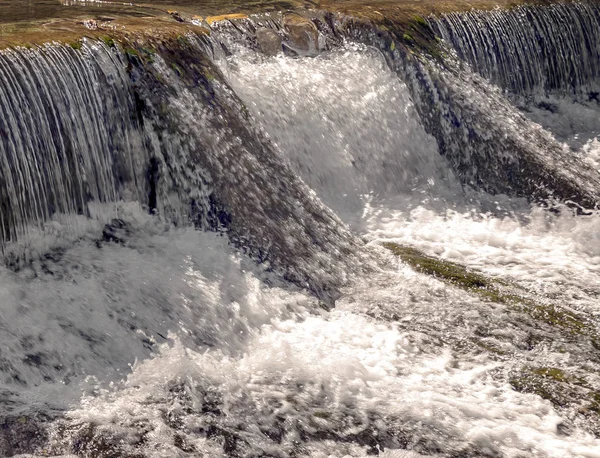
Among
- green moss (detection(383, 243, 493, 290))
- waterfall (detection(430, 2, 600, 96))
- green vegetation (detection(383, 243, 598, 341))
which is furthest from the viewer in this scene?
waterfall (detection(430, 2, 600, 96))

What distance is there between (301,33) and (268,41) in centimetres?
45

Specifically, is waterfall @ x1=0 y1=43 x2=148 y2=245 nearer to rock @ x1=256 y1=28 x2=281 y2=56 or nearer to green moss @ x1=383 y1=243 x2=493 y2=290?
Result: rock @ x1=256 y1=28 x2=281 y2=56

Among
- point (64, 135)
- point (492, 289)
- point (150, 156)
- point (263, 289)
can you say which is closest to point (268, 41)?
point (150, 156)

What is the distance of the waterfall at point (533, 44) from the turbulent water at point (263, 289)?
223 centimetres

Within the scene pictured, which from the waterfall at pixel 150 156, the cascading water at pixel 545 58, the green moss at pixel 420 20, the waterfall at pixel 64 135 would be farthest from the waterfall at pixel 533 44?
the waterfall at pixel 64 135

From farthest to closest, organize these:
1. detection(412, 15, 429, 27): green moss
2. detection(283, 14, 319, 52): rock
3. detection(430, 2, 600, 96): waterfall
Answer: detection(430, 2, 600, 96): waterfall, detection(412, 15, 429, 27): green moss, detection(283, 14, 319, 52): rock

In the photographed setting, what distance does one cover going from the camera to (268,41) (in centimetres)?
952

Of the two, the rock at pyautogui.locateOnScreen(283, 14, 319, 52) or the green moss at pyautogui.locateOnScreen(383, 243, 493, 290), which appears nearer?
the green moss at pyautogui.locateOnScreen(383, 243, 493, 290)

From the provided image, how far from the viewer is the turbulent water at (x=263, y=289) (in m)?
5.55

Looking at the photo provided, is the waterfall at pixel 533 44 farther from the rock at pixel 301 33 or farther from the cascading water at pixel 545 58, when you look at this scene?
the rock at pixel 301 33

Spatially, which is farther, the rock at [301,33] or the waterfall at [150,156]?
the rock at [301,33]

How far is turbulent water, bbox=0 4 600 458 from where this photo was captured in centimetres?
555

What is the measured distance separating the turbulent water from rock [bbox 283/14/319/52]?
0.28 m

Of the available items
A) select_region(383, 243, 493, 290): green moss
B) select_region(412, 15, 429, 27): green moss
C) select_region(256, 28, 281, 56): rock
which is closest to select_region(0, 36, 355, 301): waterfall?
select_region(383, 243, 493, 290): green moss
